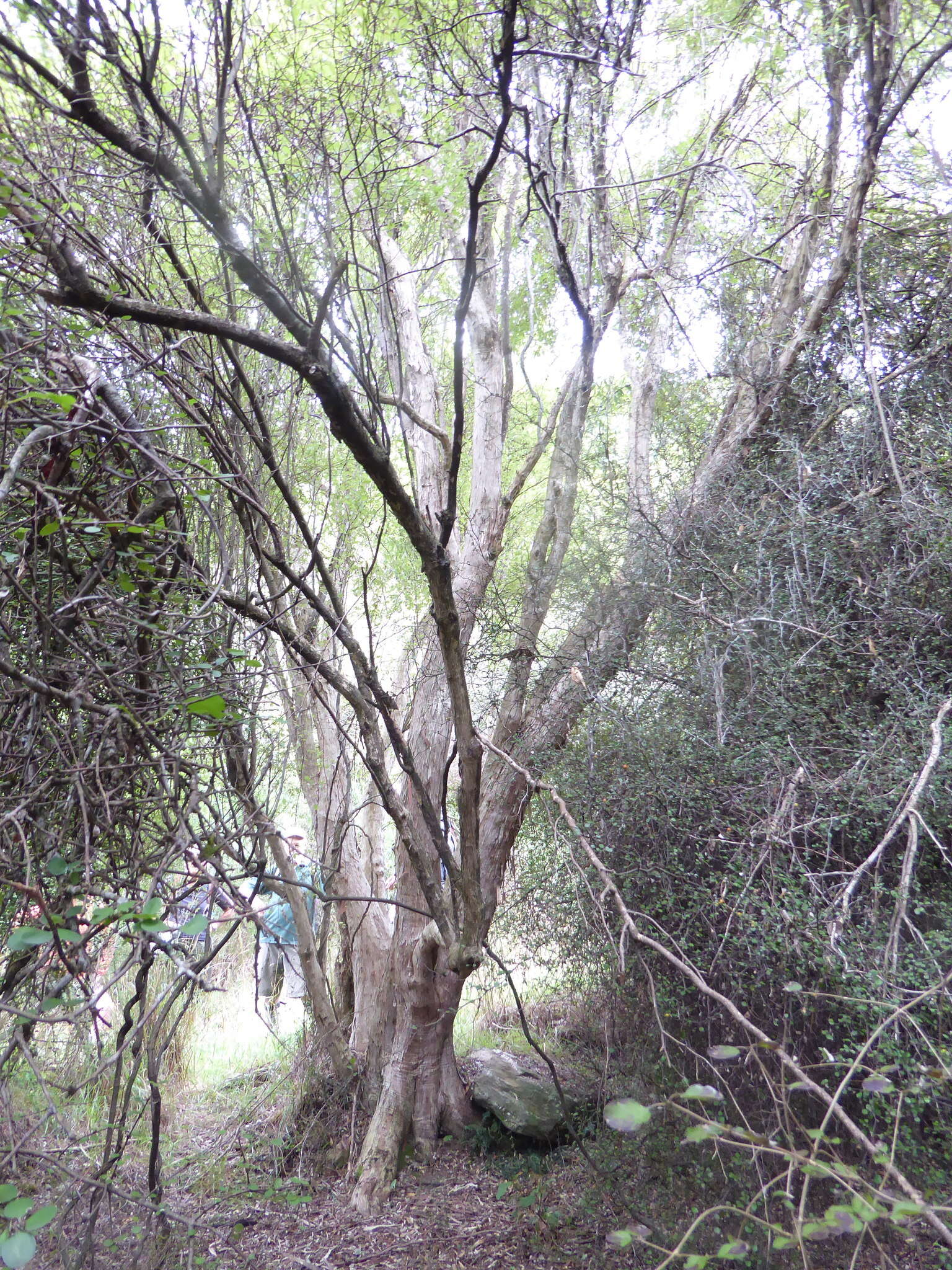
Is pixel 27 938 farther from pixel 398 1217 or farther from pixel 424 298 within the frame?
pixel 424 298

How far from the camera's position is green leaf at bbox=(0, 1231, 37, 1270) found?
73cm

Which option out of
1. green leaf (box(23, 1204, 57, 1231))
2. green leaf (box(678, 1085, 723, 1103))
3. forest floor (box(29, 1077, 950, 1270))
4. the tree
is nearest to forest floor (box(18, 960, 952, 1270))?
forest floor (box(29, 1077, 950, 1270))

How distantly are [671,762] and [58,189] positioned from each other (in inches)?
89.4

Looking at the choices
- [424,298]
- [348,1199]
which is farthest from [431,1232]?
[424,298]

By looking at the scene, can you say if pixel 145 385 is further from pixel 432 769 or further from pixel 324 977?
pixel 324 977

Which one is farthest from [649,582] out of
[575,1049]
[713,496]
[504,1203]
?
[504,1203]

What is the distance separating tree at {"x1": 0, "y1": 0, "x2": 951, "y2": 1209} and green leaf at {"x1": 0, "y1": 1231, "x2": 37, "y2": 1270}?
1.00 m

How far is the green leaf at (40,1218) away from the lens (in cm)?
78

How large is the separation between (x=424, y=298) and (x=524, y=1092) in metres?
4.88

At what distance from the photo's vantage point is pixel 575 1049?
3.91 m

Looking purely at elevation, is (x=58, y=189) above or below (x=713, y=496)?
below

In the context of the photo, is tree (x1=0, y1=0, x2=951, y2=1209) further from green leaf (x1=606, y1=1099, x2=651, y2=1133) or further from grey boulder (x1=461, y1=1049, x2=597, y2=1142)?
green leaf (x1=606, y1=1099, x2=651, y2=1133)

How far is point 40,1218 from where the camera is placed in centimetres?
79

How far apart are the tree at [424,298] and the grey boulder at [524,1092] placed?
0.29 m
